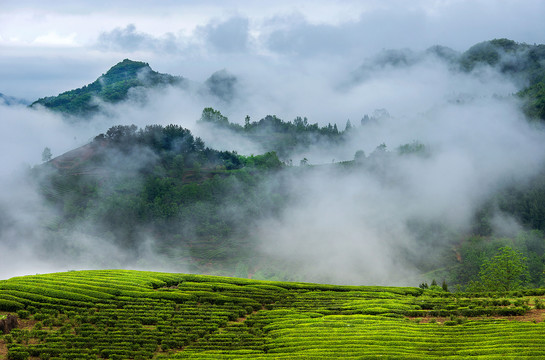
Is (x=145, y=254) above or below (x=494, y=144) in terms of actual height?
below

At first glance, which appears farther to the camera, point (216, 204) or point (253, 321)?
point (216, 204)

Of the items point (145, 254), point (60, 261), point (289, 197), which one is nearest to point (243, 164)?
point (289, 197)

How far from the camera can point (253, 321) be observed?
166 ft

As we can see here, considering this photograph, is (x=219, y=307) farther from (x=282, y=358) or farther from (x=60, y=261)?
(x=60, y=261)

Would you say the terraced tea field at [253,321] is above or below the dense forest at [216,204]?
below

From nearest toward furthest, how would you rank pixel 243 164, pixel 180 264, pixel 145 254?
pixel 180 264 < pixel 145 254 < pixel 243 164

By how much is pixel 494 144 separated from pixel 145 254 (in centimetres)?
14018

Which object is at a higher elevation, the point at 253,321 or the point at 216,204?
the point at 216,204

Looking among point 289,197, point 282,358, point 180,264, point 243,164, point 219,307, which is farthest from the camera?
point 243,164

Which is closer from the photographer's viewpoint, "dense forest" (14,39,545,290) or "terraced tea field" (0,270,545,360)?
"terraced tea field" (0,270,545,360)

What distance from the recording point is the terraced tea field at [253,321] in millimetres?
40562

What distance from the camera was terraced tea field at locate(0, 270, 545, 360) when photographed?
40562mm

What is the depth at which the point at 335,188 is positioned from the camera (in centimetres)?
16638

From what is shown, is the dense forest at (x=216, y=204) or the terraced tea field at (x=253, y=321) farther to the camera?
the dense forest at (x=216, y=204)
